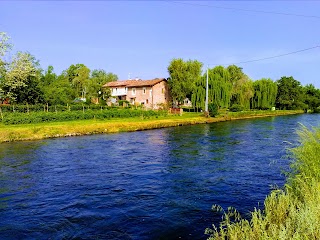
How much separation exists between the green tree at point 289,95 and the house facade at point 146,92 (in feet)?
118

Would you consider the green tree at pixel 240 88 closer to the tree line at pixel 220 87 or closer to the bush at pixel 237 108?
the tree line at pixel 220 87

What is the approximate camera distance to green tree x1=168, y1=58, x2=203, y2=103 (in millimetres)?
72431

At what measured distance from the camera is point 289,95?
9256 cm

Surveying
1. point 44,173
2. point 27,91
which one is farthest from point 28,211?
point 27,91

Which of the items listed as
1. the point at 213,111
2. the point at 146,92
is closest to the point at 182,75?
the point at 146,92

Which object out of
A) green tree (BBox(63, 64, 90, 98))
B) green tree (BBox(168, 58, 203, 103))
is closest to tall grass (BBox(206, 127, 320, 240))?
green tree (BBox(168, 58, 203, 103))

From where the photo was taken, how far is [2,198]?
13.3m

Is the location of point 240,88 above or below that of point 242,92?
above

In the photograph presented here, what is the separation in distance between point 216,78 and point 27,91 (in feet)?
123

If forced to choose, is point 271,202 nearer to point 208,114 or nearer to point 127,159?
point 127,159

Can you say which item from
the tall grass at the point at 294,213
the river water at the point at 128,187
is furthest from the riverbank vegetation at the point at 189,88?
the tall grass at the point at 294,213

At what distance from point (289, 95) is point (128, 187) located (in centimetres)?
8911

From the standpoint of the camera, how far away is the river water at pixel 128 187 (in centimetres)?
1008

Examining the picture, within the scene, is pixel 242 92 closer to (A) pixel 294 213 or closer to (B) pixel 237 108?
(B) pixel 237 108
